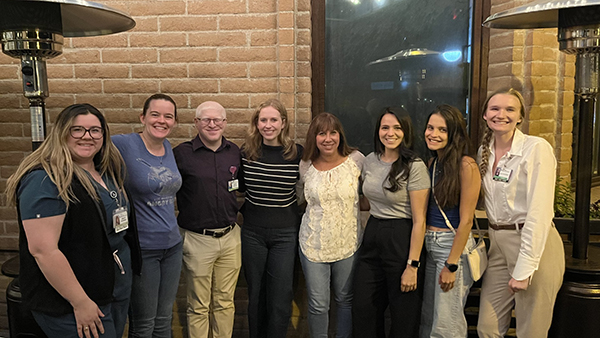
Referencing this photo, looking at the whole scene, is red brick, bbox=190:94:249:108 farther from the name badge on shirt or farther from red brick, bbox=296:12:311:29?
the name badge on shirt

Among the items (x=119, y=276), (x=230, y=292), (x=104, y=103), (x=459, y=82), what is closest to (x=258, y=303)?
(x=230, y=292)

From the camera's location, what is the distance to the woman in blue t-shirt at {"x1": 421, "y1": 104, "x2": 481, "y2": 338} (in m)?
2.47

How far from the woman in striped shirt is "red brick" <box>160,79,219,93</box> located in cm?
46

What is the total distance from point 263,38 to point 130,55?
3.15ft

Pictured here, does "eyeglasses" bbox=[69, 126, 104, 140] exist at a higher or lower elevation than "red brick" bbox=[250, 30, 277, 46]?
lower

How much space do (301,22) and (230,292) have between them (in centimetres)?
195

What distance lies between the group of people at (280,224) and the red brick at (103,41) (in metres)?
0.89

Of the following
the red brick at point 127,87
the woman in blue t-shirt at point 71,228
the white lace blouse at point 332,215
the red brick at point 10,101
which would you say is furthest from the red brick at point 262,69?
the red brick at point 10,101

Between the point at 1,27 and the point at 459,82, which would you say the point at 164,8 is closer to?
the point at 1,27

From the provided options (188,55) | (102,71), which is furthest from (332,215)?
(102,71)

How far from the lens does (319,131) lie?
279 cm

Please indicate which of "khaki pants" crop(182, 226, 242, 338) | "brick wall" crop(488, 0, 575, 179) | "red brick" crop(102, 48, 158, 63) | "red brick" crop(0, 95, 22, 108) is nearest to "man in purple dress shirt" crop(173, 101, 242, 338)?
"khaki pants" crop(182, 226, 242, 338)

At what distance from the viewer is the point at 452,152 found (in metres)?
2.50

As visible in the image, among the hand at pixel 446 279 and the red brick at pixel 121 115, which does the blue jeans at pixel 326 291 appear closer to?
the hand at pixel 446 279
